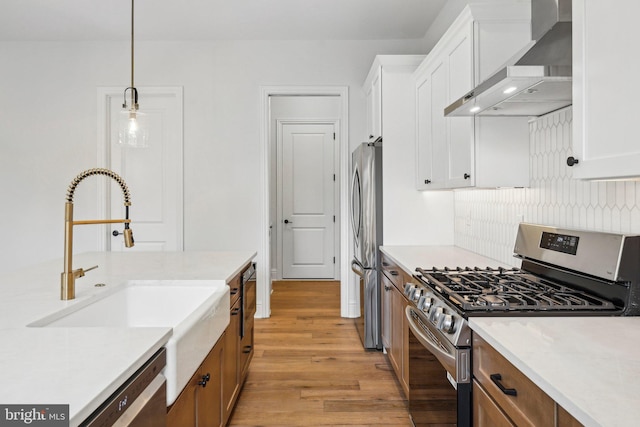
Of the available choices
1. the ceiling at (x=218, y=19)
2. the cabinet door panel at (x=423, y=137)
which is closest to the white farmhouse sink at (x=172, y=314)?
the cabinet door panel at (x=423, y=137)

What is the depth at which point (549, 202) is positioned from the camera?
1.96 meters

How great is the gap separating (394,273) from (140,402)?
191cm

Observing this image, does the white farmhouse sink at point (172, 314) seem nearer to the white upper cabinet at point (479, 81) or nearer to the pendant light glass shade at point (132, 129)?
the pendant light glass shade at point (132, 129)

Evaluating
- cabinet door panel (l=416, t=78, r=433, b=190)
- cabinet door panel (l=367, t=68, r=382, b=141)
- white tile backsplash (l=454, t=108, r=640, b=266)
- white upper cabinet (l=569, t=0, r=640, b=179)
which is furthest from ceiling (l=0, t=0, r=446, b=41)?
white upper cabinet (l=569, t=0, r=640, b=179)

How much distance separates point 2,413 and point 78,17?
3.92 m

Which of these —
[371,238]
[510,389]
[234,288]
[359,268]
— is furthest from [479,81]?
[359,268]

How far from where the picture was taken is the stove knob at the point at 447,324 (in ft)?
4.53

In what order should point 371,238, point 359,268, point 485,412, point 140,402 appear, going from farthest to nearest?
point 359,268, point 371,238, point 485,412, point 140,402

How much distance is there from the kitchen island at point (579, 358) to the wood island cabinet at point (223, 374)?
37.1 inches

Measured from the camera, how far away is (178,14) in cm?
352

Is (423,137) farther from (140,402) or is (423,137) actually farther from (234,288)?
(140,402)

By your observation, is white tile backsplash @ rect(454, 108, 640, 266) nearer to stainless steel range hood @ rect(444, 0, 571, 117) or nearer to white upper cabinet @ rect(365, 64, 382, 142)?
stainless steel range hood @ rect(444, 0, 571, 117)

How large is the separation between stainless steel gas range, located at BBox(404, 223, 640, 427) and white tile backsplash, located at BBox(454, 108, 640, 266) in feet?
0.34

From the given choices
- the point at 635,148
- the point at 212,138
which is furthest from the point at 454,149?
the point at 212,138
